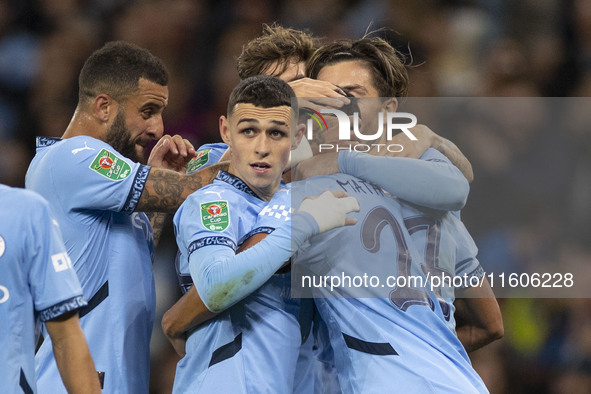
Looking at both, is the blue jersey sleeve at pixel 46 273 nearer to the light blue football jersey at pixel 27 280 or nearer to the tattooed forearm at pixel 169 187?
the light blue football jersey at pixel 27 280

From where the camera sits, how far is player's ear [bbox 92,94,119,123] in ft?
11.5

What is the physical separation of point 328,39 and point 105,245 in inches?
115

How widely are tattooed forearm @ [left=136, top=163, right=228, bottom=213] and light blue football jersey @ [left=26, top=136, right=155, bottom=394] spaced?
0.12ft

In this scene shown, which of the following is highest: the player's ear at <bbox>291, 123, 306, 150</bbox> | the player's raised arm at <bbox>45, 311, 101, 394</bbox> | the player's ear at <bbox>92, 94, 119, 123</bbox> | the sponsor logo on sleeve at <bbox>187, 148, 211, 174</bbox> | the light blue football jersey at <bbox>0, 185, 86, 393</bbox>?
the player's ear at <bbox>92, 94, 119, 123</bbox>

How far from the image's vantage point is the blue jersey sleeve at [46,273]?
7.57ft

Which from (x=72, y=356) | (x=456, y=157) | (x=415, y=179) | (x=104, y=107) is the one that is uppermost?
(x=104, y=107)

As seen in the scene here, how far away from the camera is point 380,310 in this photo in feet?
8.71

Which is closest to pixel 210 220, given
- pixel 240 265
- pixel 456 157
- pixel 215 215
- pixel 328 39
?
pixel 215 215

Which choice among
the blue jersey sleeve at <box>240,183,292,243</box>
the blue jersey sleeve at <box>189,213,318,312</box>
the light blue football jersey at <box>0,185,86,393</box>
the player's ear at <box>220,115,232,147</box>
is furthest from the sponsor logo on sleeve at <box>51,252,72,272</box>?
the player's ear at <box>220,115,232,147</box>

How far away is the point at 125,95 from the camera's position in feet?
11.5

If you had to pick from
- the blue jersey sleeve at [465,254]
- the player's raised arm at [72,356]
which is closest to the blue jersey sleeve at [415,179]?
the blue jersey sleeve at [465,254]

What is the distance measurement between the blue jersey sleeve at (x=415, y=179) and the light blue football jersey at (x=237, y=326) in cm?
33

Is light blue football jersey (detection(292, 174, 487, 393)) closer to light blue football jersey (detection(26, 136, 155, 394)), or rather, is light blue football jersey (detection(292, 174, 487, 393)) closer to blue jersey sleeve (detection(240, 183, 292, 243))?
blue jersey sleeve (detection(240, 183, 292, 243))

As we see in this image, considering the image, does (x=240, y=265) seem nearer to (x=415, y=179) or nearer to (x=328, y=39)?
(x=415, y=179)
